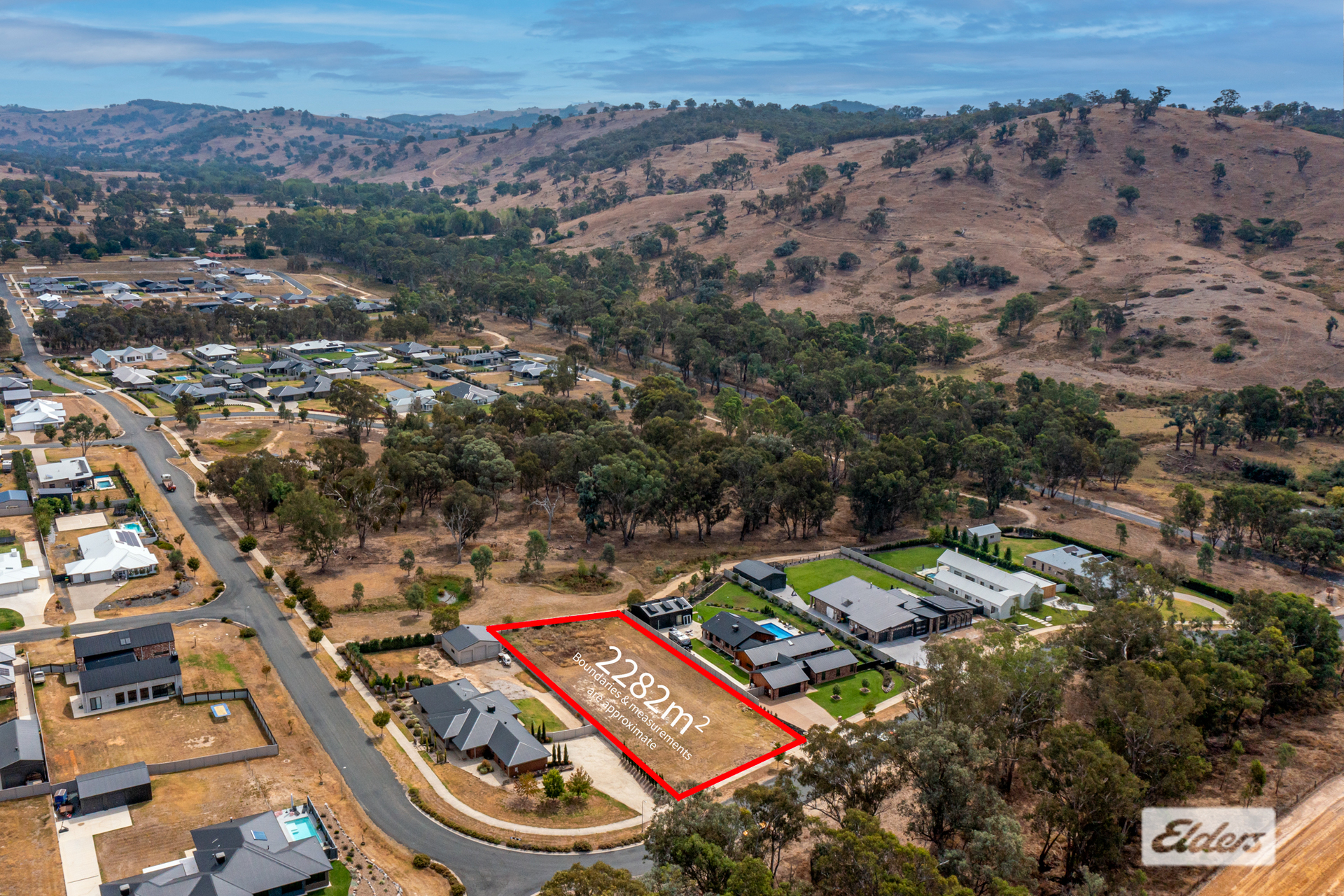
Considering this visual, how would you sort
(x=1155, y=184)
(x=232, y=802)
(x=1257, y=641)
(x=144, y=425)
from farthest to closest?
(x=1155, y=184) → (x=144, y=425) → (x=1257, y=641) → (x=232, y=802)

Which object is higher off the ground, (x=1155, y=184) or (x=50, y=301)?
(x=1155, y=184)

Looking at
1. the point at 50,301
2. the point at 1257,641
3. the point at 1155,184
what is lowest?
the point at 1257,641

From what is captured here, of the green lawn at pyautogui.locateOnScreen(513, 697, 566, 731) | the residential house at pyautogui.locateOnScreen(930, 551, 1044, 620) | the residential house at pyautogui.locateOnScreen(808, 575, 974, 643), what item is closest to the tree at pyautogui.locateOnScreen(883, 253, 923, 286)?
the residential house at pyautogui.locateOnScreen(930, 551, 1044, 620)

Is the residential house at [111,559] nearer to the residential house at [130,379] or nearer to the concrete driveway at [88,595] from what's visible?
the concrete driveway at [88,595]

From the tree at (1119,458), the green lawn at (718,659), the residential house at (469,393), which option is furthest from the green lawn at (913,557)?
the residential house at (469,393)

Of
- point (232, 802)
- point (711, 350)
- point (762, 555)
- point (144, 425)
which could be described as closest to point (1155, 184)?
point (711, 350)

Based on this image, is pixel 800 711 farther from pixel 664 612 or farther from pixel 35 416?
pixel 35 416

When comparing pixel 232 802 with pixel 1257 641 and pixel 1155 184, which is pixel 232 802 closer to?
pixel 1257 641
